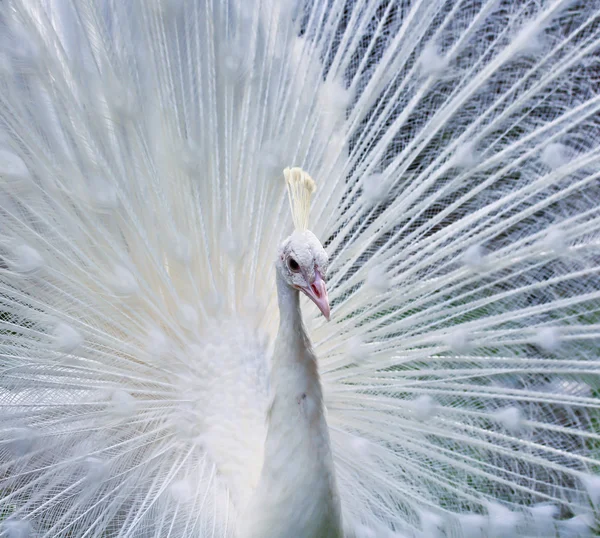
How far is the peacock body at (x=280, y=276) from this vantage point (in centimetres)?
156

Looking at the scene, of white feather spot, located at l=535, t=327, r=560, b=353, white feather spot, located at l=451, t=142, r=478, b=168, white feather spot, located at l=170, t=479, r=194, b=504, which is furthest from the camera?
white feather spot, located at l=451, t=142, r=478, b=168

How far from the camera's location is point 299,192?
1373 millimetres

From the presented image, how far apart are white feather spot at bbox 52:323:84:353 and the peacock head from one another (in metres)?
0.49

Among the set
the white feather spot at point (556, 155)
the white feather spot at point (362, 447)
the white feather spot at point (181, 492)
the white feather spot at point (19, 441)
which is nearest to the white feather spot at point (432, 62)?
the white feather spot at point (556, 155)

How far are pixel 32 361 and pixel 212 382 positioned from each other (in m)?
0.40

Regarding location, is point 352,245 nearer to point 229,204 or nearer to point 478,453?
point 229,204

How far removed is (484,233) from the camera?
1827 mm

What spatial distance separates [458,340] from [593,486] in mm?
442

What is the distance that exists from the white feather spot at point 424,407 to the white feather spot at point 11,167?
1.02 m

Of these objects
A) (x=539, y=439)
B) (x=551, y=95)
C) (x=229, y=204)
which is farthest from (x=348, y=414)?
(x=551, y=95)

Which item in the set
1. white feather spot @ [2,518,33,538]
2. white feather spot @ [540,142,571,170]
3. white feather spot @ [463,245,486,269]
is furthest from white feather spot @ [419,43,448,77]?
white feather spot @ [2,518,33,538]

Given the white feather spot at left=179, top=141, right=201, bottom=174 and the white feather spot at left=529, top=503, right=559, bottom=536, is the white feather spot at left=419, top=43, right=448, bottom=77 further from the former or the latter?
the white feather spot at left=529, top=503, right=559, bottom=536

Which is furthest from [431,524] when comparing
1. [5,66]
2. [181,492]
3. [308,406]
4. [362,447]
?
[5,66]

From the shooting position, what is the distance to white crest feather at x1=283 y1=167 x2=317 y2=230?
4.48 feet
